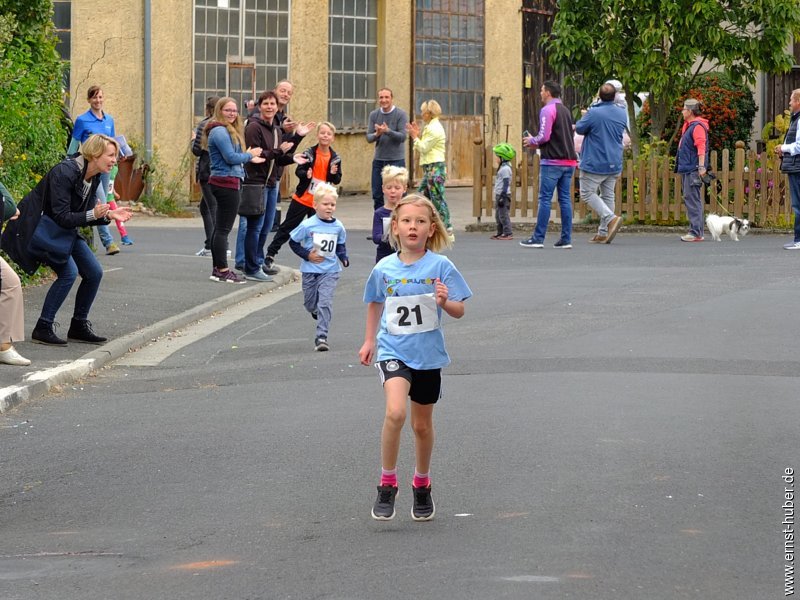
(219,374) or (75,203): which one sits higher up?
(75,203)

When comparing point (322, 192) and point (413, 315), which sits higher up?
point (322, 192)

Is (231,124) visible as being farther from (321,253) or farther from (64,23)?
(64,23)

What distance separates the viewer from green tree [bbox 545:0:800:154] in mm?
23984

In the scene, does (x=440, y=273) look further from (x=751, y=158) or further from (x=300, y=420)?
(x=751, y=158)

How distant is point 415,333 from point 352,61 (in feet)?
75.3

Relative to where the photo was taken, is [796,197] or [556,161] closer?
[796,197]

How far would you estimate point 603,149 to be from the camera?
797 inches

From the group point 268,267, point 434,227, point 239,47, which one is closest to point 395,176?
point 434,227

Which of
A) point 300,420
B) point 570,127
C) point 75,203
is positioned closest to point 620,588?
point 300,420

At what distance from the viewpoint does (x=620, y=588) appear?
5363 mm

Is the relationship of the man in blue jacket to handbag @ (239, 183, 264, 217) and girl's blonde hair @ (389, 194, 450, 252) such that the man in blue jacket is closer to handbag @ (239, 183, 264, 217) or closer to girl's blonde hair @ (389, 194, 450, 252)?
handbag @ (239, 183, 264, 217)

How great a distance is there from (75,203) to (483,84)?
19870 millimetres

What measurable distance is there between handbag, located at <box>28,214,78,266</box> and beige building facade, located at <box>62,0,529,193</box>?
15.0 meters

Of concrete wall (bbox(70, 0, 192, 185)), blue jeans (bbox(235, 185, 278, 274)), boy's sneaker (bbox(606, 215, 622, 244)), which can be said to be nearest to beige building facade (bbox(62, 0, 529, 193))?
concrete wall (bbox(70, 0, 192, 185))
